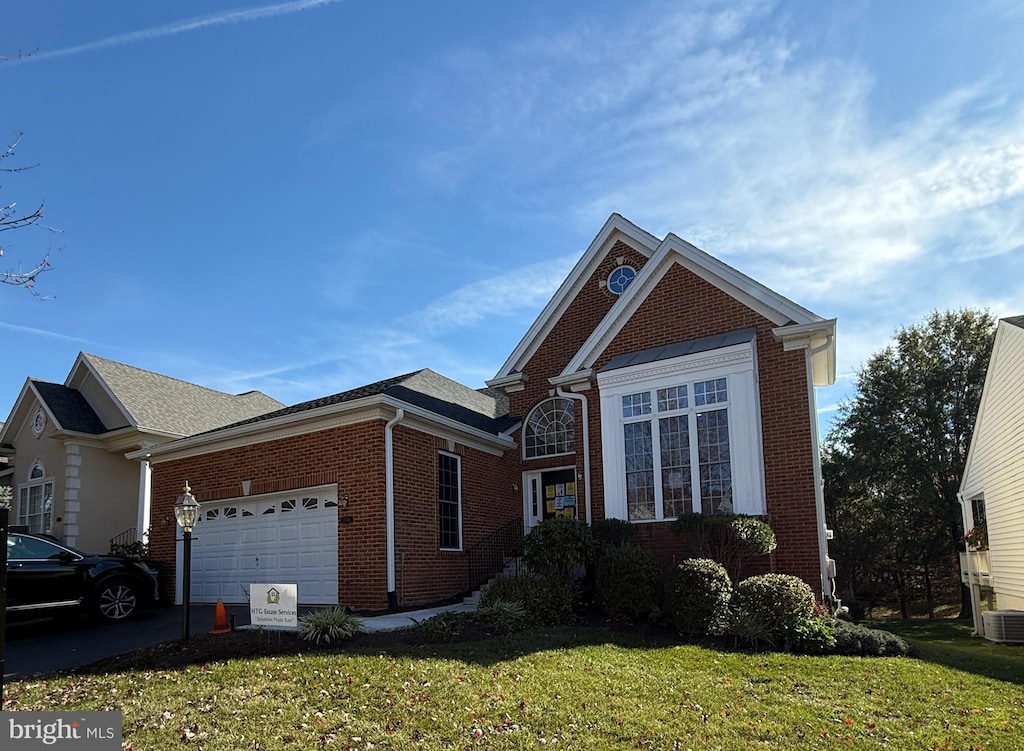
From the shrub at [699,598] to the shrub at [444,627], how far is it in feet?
9.84

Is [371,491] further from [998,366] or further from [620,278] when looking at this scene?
[998,366]

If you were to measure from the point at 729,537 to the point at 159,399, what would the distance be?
16875mm

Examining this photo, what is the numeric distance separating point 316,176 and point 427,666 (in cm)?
877

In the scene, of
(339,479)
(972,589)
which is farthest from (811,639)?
(972,589)

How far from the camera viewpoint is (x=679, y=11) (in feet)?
33.8

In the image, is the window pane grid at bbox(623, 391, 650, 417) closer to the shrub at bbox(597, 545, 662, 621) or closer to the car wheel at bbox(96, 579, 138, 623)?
the shrub at bbox(597, 545, 662, 621)

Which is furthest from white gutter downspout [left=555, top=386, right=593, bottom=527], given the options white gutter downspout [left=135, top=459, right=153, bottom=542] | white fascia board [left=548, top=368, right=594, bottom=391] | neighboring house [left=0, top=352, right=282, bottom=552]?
neighboring house [left=0, top=352, right=282, bottom=552]

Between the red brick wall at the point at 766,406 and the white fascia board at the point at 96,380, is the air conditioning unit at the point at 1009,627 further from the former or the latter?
the white fascia board at the point at 96,380

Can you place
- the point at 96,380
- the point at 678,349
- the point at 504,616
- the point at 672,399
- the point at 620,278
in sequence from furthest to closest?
the point at 96,380 → the point at 620,278 → the point at 678,349 → the point at 672,399 → the point at 504,616

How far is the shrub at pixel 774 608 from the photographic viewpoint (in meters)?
10.0

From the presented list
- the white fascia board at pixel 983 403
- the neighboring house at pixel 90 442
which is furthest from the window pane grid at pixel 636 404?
the neighboring house at pixel 90 442

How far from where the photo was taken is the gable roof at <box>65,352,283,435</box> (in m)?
20.1

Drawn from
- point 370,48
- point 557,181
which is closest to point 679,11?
point 557,181

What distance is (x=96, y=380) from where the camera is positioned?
21.1 m
